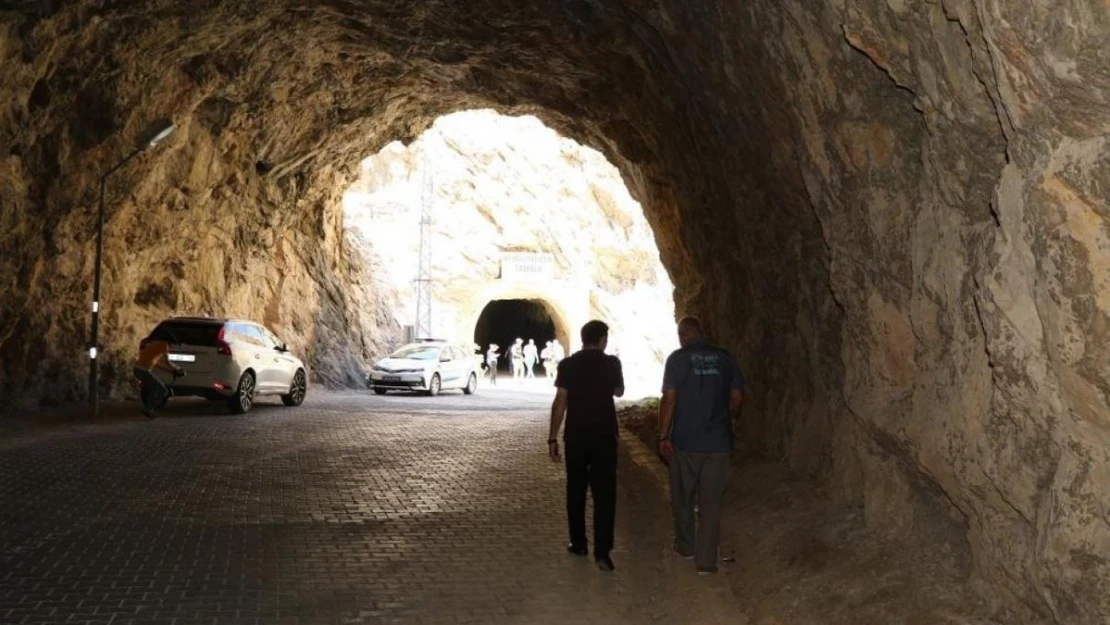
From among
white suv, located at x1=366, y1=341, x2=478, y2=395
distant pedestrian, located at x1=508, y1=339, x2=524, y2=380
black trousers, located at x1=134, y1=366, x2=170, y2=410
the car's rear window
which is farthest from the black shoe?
distant pedestrian, located at x1=508, y1=339, x2=524, y2=380

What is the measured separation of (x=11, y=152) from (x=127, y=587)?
39.2 ft

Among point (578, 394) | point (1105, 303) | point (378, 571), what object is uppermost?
point (1105, 303)

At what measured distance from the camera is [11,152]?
54.7ft

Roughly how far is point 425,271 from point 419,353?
16.3 metres

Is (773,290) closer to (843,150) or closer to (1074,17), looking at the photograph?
(843,150)

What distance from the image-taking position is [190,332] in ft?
65.4

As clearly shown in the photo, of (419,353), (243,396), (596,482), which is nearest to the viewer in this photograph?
(596,482)

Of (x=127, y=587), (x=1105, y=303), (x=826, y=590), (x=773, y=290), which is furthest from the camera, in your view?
(x=773, y=290)

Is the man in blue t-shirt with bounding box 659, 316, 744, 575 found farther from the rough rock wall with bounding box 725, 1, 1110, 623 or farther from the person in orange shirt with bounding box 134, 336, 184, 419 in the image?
the person in orange shirt with bounding box 134, 336, 184, 419

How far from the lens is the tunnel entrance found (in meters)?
59.6

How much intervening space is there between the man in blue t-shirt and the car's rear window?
13.7m

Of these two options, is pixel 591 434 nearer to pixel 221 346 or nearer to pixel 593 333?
pixel 593 333

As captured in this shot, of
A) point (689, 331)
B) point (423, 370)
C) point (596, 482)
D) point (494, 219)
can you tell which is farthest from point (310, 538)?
point (494, 219)

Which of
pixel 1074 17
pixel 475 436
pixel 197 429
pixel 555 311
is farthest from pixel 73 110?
pixel 555 311
